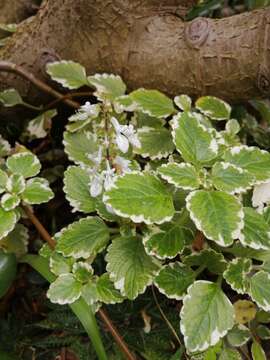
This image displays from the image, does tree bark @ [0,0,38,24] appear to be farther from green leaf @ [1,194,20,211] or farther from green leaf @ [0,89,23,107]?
green leaf @ [1,194,20,211]

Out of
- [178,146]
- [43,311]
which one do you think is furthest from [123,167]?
[43,311]

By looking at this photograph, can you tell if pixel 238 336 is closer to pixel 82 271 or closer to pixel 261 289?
pixel 261 289

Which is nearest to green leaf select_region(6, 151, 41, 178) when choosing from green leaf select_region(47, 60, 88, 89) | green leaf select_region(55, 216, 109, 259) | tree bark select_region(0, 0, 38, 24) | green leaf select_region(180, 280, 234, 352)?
green leaf select_region(55, 216, 109, 259)

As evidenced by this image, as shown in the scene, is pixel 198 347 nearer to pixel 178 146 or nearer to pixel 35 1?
pixel 178 146

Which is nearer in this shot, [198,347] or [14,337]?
[198,347]

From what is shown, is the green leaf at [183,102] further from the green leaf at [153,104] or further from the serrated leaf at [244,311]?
the serrated leaf at [244,311]

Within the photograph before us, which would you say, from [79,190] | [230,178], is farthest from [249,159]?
[79,190]
